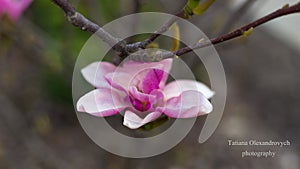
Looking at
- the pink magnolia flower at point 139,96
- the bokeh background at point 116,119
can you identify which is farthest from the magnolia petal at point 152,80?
the bokeh background at point 116,119

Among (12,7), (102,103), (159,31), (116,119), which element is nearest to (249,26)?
(159,31)

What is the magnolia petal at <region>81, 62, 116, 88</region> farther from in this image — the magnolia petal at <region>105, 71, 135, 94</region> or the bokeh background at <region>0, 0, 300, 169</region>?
the bokeh background at <region>0, 0, 300, 169</region>

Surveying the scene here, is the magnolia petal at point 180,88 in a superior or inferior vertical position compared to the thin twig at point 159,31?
inferior

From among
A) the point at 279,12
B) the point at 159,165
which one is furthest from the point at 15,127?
the point at 279,12

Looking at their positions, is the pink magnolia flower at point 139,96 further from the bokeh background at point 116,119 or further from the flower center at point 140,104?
the bokeh background at point 116,119

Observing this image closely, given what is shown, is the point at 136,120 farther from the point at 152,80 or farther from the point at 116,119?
the point at 116,119

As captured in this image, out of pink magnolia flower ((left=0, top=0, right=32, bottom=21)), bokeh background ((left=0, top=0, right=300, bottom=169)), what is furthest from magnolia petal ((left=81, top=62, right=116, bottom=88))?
bokeh background ((left=0, top=0, right=300, bottom=169))

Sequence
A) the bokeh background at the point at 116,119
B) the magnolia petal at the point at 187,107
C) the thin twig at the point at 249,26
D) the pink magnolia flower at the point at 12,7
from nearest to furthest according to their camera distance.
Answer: the thin twig at the point at 249,26 → the magnolia petal at the point at 187,107 → the pink magnolia flower at the point at 12,7 → the bokeh background at the point at 116,119
